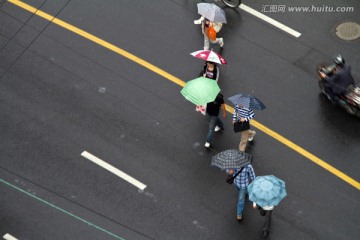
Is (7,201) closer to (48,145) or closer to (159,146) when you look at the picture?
(48,145)

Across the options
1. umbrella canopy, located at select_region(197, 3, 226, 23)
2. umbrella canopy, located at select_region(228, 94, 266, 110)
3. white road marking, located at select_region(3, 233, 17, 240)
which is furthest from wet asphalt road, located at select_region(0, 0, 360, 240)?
umbrella canopy, located at select_region(228, 94, 266, 110)

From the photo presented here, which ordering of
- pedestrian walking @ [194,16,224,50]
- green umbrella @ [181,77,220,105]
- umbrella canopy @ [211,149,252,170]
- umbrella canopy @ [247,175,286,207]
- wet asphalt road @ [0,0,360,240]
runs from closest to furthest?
umbrella canopy @ [247,175,286,207] < umbrella canopy @ [211,149,252,170] < green umbrella @ [181,77,220,105] < wet asphalt road @ [0,0,360,240] < pedestrian walking @ [194,16,224,50]

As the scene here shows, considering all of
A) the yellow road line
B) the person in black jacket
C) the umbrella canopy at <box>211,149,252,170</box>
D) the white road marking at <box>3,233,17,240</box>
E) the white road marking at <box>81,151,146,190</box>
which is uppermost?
the person in black jacket

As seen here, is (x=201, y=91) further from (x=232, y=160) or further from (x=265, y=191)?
(x=265, y=191)

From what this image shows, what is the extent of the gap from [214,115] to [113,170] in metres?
2.47

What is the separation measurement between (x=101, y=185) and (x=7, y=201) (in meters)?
1.98

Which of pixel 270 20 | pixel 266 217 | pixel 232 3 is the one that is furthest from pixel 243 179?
pixel 232 3

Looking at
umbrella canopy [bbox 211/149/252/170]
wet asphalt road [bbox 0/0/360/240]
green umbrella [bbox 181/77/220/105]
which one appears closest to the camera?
umbrella canopy [bbox 211/149/252/170]

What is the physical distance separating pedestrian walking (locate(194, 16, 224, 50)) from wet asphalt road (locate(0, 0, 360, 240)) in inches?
17.0

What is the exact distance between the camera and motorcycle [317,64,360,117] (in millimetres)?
15398

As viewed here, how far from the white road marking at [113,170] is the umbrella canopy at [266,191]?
3.16 meters

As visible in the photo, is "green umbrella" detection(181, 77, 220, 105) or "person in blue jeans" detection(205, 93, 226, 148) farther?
"person in blue jeans" detection(205, 93, 226, 148)

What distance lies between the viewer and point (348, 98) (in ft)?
50.6

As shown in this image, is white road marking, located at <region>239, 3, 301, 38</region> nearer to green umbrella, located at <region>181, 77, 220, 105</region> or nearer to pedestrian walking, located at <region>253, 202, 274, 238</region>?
green umbrella, located at <region>181, 77, 220, 105</region>
